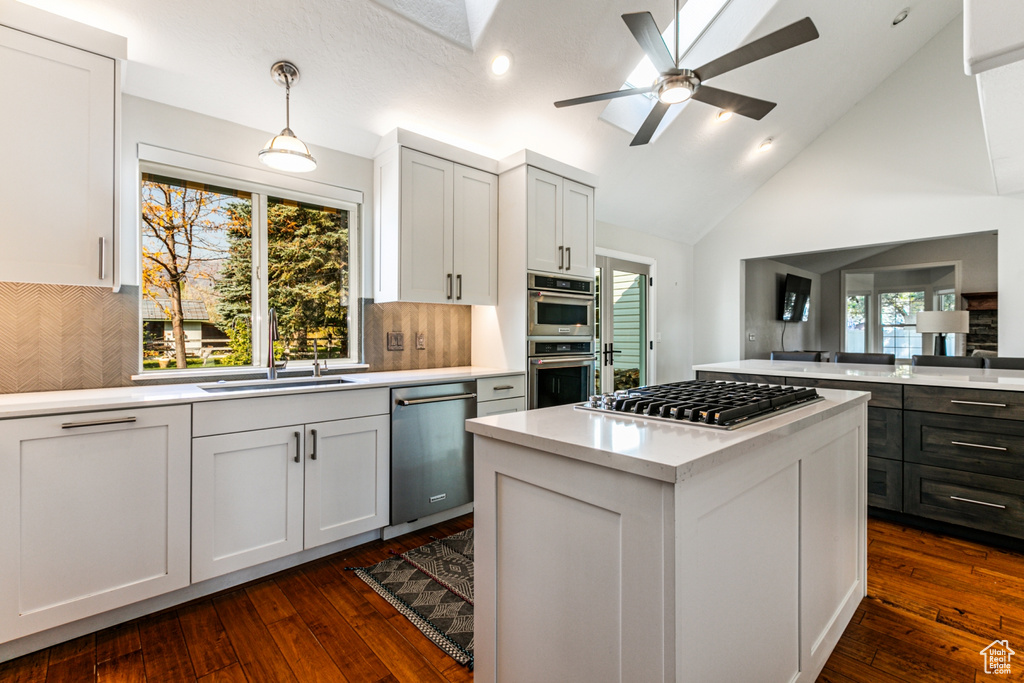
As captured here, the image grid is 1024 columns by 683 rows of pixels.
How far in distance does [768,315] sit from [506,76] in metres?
5.44

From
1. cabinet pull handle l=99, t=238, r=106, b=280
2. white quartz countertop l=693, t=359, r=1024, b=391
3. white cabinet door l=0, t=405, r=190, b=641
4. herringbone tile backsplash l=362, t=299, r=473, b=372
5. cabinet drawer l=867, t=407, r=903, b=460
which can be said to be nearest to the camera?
white cabinet door l=0, t=405, r=190, b=641

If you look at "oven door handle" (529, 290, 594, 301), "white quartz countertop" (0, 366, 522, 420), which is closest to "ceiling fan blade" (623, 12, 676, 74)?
"oven door handle" (529, 290, 594, 301)

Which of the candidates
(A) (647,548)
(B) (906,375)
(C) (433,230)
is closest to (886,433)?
(B) (906,375)

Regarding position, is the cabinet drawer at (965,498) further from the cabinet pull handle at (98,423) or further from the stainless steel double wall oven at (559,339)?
the cabinet pull handle at (98,423)

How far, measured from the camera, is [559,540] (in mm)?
1118

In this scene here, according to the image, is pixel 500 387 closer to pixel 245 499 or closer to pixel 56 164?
pixel 245 499

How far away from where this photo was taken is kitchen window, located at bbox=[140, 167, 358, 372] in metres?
2.45

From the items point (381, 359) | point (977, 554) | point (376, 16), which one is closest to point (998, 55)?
point (376, 16)

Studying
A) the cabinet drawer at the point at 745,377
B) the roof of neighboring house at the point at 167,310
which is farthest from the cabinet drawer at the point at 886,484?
the roof of neighboring house at the point at 167,310

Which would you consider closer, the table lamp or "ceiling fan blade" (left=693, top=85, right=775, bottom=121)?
"ceiling fan blade" (left=693, top=85, right=775, bottom=121)

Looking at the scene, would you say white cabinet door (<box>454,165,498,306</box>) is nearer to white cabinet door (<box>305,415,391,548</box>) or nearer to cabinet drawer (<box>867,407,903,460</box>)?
white cabinet door (<box>305,415,391,548</box>)

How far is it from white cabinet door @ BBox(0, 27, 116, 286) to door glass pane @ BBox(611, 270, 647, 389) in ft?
13.7

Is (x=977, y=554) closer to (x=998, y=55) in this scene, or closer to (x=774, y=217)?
(x=998, y=55)

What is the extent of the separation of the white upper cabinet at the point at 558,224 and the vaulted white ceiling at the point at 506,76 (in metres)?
0.45
